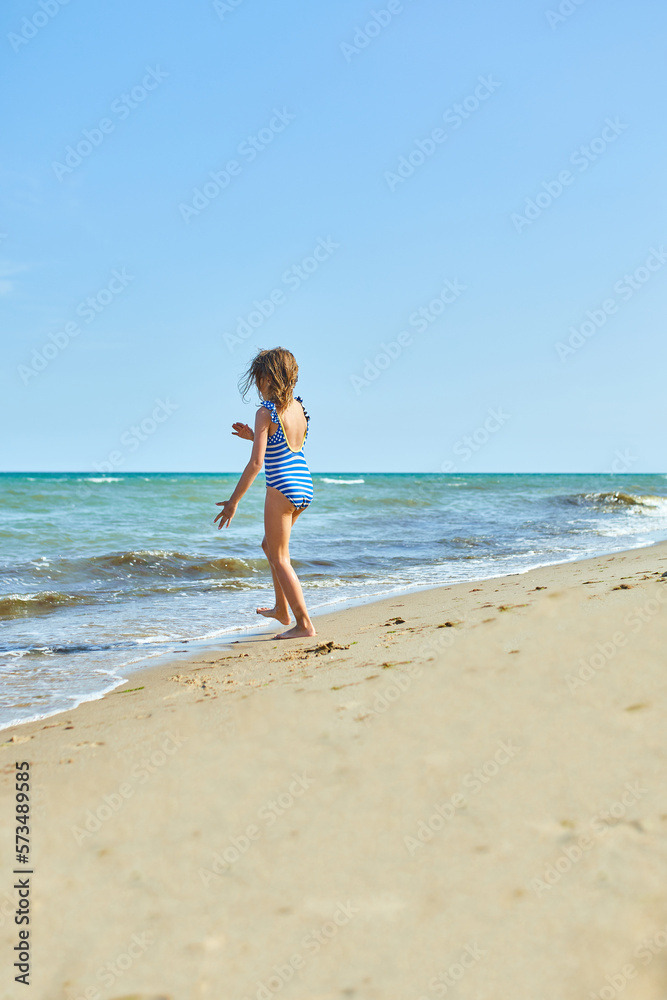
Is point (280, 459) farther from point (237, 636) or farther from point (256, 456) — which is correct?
point (237, 636)

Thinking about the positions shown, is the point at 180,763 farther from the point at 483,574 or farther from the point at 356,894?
the point at 483,574

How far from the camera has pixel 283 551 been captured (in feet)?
15.7

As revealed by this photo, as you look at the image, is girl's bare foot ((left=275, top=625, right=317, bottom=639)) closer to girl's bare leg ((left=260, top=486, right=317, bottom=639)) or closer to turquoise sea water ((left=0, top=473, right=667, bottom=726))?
girl's bare leg ((left=260, top=486, right=317, bottom=639))

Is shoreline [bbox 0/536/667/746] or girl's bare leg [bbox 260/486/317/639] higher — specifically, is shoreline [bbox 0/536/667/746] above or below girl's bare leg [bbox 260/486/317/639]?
below

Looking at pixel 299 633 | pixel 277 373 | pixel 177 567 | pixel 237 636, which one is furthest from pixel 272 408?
pixel 177 567

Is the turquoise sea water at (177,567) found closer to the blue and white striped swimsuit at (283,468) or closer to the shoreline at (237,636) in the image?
the shoreline at (237,636)

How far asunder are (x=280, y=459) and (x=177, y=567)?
4.28 metres

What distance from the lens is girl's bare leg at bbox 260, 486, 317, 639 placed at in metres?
4.66

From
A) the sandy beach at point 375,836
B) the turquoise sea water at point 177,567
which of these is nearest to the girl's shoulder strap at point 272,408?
the turquoise sea water at point 177,567

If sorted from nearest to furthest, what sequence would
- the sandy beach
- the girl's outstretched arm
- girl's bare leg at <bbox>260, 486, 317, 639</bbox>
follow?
1. the sandy beach
2. the girl's outstretched arm
3. girl's bare leg at <bbox>260, 486, 317, 639</bbox>

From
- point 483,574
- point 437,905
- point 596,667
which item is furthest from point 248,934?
point 483,574

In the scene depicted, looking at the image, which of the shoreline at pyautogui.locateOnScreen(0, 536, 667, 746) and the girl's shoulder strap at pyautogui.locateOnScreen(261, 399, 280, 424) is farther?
the girl's shoulder strap at pyautogui.locateOnScreen(261, 399, 280, 424)

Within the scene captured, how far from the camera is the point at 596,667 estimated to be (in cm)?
248

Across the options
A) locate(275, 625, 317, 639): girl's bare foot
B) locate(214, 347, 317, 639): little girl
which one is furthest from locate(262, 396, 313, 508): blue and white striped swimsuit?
locate(275, 625, 317, 639): girl's bare foot
